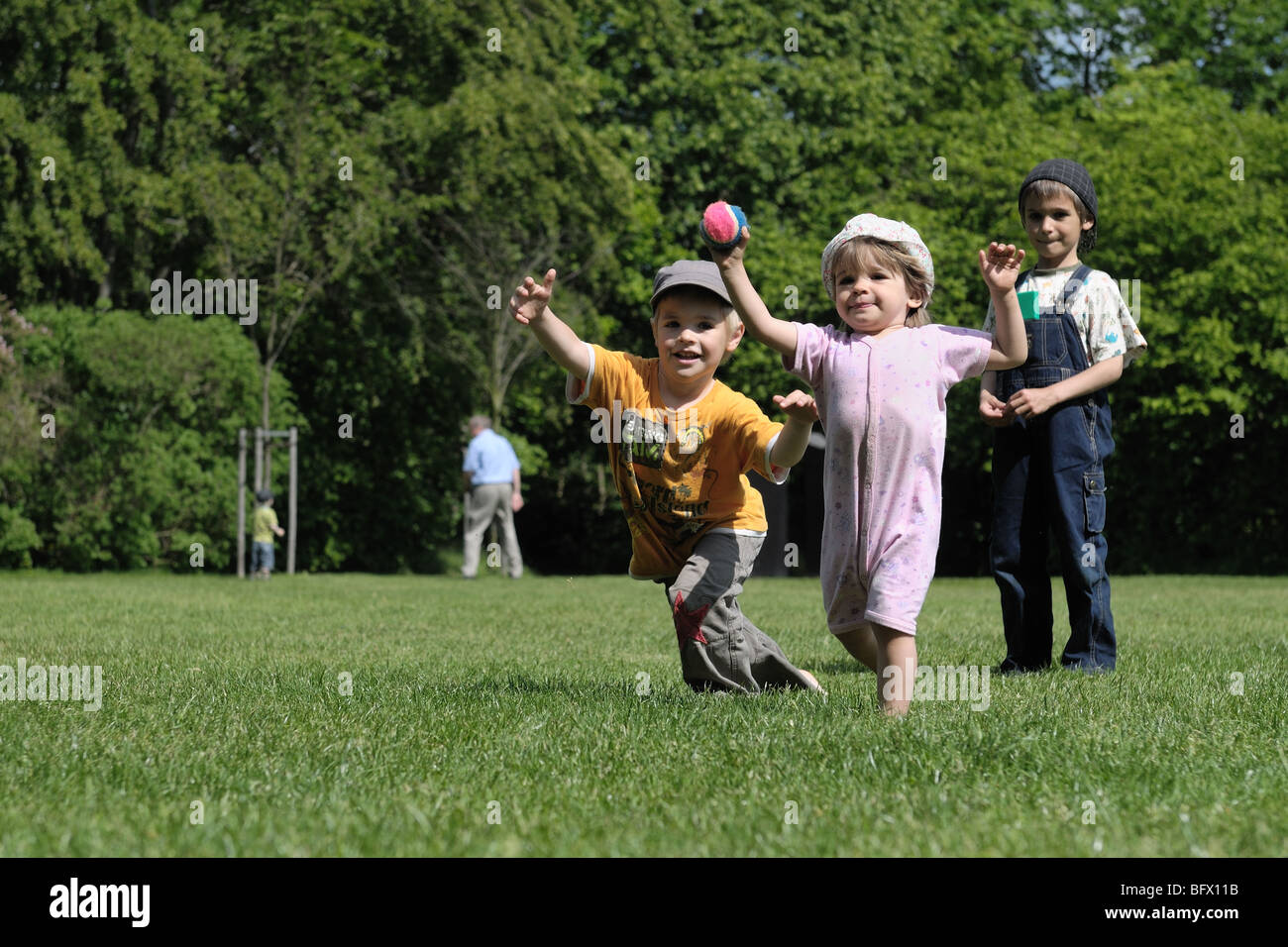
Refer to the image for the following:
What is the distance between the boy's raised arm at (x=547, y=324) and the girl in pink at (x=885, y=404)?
0.74m

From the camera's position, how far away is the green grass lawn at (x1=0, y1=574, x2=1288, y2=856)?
3201 millimetres

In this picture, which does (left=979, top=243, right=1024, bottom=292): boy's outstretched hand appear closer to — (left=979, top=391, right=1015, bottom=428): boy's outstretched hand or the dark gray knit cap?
(left=979, top=391, right=1015, bottom=428): boy's outstretched hand

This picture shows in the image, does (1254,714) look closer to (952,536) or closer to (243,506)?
(243,506)

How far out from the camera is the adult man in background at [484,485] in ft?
61.5

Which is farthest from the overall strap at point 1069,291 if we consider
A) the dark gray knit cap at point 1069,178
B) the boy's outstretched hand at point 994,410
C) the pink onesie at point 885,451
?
A: the pink onesie at point 885,451

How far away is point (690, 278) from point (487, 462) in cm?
1369

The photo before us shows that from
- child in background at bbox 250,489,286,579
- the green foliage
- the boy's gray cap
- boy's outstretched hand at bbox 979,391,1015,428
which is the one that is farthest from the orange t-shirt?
the green foliage

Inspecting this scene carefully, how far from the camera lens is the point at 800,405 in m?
4.68

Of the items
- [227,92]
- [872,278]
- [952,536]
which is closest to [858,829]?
[872,278]

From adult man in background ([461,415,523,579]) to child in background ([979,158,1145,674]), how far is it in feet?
40.4

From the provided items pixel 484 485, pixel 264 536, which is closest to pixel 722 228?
pixel 484 485

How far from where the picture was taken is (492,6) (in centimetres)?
2244

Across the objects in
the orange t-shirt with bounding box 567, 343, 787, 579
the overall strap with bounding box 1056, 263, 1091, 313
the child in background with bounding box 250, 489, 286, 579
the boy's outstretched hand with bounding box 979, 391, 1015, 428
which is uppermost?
the overall strap with bounding box 1056, 263, 1091, 313

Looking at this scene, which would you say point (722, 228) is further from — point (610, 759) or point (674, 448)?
point (610, 759)
